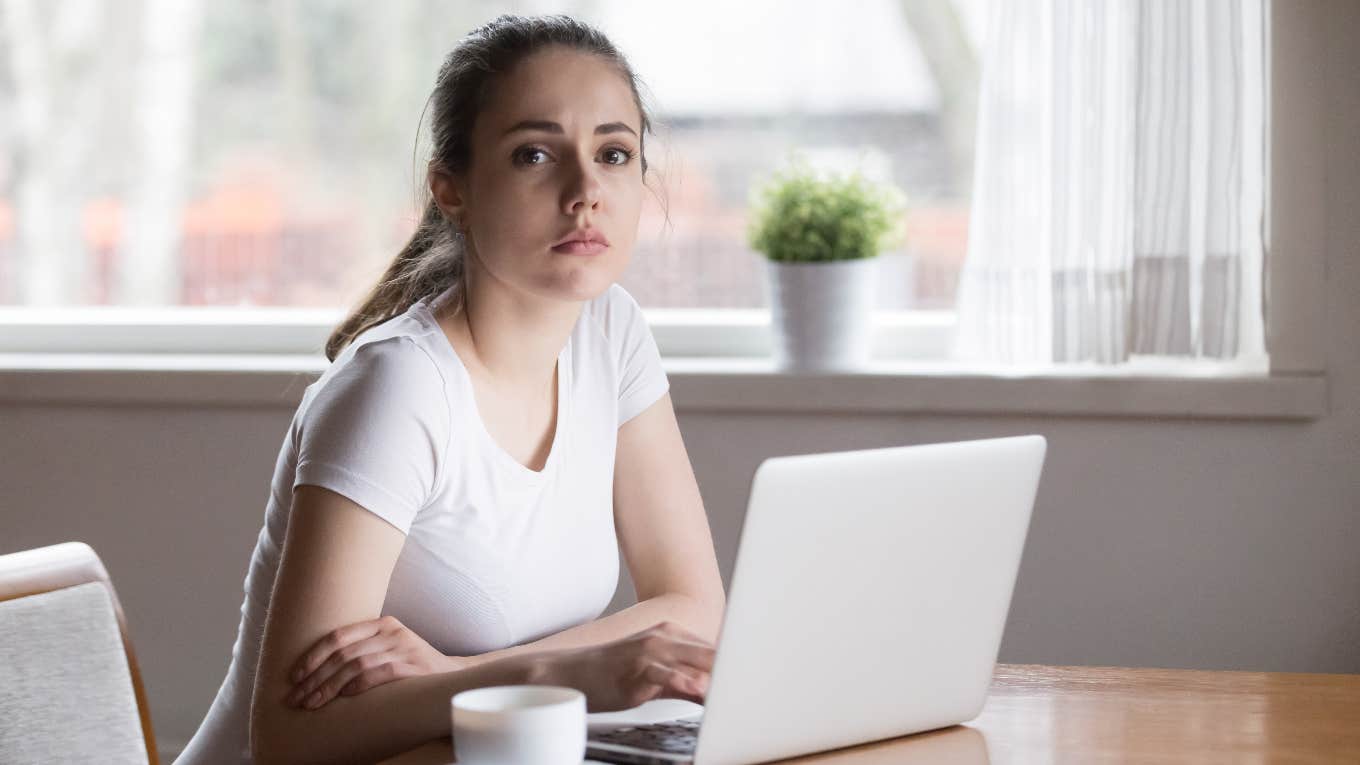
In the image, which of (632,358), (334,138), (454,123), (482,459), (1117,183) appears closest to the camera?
(482,459)

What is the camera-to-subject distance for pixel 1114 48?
2.30 m

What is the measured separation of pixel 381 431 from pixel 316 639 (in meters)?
0.19

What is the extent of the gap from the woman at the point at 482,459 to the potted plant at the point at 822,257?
713mm

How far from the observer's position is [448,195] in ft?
5.11

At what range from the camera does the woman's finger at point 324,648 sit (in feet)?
3.97

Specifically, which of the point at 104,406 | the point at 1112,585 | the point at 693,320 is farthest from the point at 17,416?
the point at 1112,585

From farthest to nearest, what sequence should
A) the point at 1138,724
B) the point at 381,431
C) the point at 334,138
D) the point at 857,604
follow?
1. the point at 334,138
2. the point at 381,431
3. the point at 1138,724
4. the point at 857,604

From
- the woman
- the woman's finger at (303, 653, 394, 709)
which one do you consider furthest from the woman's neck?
the woman's finger at (303, 653, 394, 709)

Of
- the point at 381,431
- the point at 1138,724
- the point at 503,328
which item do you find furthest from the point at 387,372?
the point at 1138,724

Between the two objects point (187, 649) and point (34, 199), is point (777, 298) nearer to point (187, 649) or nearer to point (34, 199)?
point (187, 649)

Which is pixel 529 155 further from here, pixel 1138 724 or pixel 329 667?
pixel 1138 724

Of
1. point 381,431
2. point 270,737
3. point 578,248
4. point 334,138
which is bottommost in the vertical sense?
point 270,737

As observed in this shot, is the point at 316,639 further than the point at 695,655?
Yes

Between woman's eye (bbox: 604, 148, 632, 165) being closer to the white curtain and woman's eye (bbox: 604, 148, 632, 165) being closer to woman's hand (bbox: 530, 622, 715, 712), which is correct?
woman's hand (bbox: 530, 622, 715, 712)
